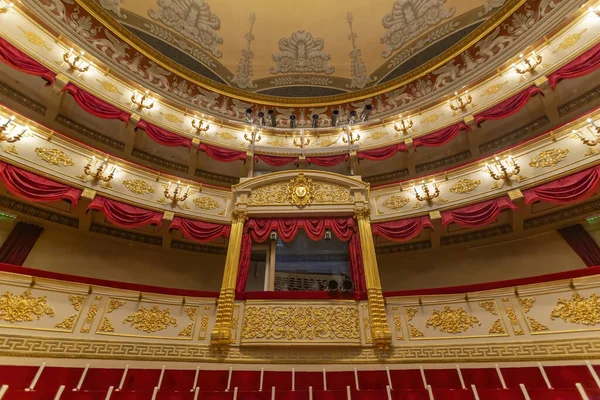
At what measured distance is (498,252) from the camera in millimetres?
6414

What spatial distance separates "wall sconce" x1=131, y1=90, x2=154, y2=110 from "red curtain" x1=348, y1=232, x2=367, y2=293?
653cm

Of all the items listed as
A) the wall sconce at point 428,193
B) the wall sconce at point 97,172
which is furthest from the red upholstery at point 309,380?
the wall sconce at point 97,172

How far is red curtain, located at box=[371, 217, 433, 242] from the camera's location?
19.4 ft

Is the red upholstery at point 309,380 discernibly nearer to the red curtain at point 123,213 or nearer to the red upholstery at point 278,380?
the red upholstery at point 278,380

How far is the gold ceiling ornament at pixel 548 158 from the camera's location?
5.11 metres

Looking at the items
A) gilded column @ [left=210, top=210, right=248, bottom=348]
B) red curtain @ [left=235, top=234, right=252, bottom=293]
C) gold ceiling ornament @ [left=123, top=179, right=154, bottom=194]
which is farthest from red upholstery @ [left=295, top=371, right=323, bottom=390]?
gold ceiling ornament @ [left=123, top=179, right=154, bottom=194]

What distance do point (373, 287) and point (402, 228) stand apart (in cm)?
194

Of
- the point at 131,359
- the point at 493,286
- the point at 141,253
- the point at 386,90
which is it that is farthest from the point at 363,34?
the point at 131,359

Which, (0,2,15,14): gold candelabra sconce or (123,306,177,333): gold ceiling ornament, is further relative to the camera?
(0,2,15,14): gold candelabra sconce

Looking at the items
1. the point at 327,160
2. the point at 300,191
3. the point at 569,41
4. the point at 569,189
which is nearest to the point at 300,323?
the point at 300,191

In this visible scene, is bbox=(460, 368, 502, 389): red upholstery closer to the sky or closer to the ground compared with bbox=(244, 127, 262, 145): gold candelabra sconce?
closer to the ground

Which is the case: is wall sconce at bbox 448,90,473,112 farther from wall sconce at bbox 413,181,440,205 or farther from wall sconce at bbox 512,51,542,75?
wall sconce at bbox 413,181,440,205

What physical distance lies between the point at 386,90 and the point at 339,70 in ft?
7.33

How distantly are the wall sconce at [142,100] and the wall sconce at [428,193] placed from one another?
24.3 ft
